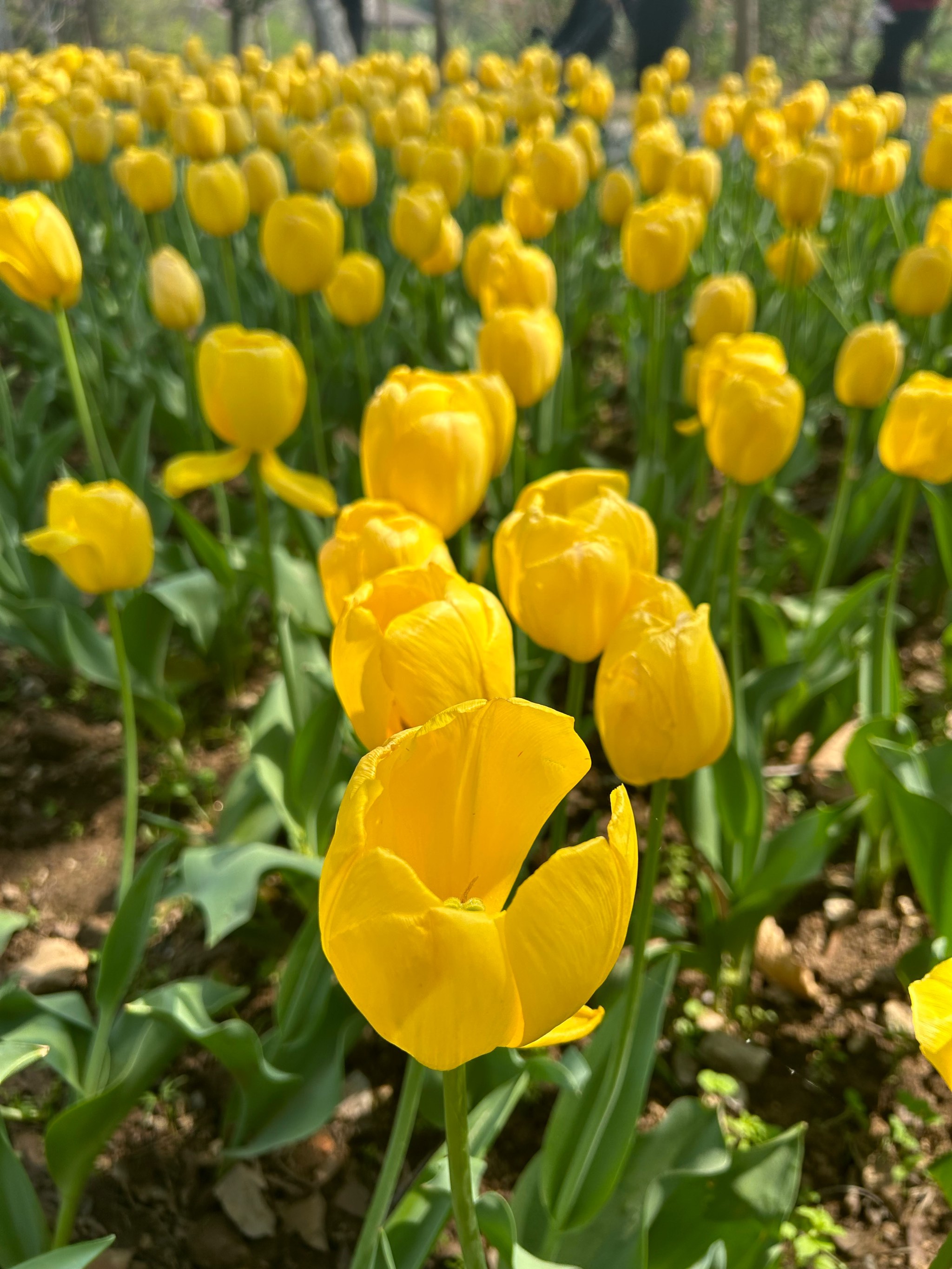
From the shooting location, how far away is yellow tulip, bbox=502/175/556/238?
2.78 meters

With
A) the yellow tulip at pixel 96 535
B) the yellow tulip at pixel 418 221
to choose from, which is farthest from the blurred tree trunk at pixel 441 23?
the yellow tulip at pixel 96 535

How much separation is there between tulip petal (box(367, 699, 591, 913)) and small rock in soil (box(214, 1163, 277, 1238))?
93 cm

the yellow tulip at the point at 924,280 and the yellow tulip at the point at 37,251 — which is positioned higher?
the yellow tulip at the point at 37,251

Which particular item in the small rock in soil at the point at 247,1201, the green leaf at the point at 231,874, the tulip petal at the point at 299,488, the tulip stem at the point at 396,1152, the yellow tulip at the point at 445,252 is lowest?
the small rock in soil at the point at 247,1201

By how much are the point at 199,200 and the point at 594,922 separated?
96.1 inches

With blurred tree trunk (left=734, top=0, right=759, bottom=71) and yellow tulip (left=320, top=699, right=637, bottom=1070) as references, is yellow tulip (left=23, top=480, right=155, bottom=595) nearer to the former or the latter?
yellow tulip (left=320, top=699, right=637, bottom=1070)

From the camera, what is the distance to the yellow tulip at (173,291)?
224 centimetres

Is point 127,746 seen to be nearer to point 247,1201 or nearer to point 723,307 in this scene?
point 247,1201

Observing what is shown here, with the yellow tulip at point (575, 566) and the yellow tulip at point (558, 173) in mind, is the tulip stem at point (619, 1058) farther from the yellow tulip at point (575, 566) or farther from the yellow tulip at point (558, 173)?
the yellow tulip at point (558, 173)

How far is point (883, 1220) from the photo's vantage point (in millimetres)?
1318

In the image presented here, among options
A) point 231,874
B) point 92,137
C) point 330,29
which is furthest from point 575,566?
point 330,29

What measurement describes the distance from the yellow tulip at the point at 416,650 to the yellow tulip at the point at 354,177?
2.53 meters

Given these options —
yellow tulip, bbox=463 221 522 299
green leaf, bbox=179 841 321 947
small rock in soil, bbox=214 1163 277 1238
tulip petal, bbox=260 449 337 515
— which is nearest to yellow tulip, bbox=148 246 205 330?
yellow tulip, bbox=463 221 522 299

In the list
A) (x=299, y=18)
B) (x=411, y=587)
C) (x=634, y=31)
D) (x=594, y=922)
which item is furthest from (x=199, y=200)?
(x=299, y=18)
